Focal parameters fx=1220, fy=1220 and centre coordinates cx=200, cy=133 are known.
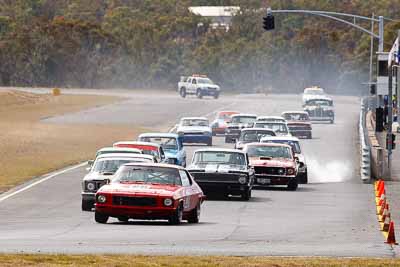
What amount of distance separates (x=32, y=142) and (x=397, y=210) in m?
32.8

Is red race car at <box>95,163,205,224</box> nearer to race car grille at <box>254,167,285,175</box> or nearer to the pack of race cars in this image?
the pack of race cars

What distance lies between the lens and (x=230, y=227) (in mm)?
22734

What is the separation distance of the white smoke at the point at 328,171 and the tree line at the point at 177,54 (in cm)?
8969

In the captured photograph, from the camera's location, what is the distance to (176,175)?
2312 cm

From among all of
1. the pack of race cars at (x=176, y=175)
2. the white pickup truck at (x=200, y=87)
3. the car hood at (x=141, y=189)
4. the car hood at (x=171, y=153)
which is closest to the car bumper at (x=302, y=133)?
the pack of race cars at (x=176, y=175)

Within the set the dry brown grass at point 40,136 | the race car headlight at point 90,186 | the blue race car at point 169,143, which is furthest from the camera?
the dry brown grass at point 40,136

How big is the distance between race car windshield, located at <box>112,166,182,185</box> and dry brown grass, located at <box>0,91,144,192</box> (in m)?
11.5

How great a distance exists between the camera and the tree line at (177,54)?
5625 inches

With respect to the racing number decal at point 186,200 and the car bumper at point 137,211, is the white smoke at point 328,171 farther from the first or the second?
the car bumper at point 137,211

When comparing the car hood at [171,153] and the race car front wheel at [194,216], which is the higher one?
the race car front wheel at [194,216]

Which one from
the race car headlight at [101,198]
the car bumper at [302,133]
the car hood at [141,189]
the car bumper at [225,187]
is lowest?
the car bumper at [302,133]

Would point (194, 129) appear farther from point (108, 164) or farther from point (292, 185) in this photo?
point (108, 164)

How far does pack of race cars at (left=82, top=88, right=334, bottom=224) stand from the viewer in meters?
22.0

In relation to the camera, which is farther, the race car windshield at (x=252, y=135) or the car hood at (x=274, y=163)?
the race car windshield at (x=252, y=135)
